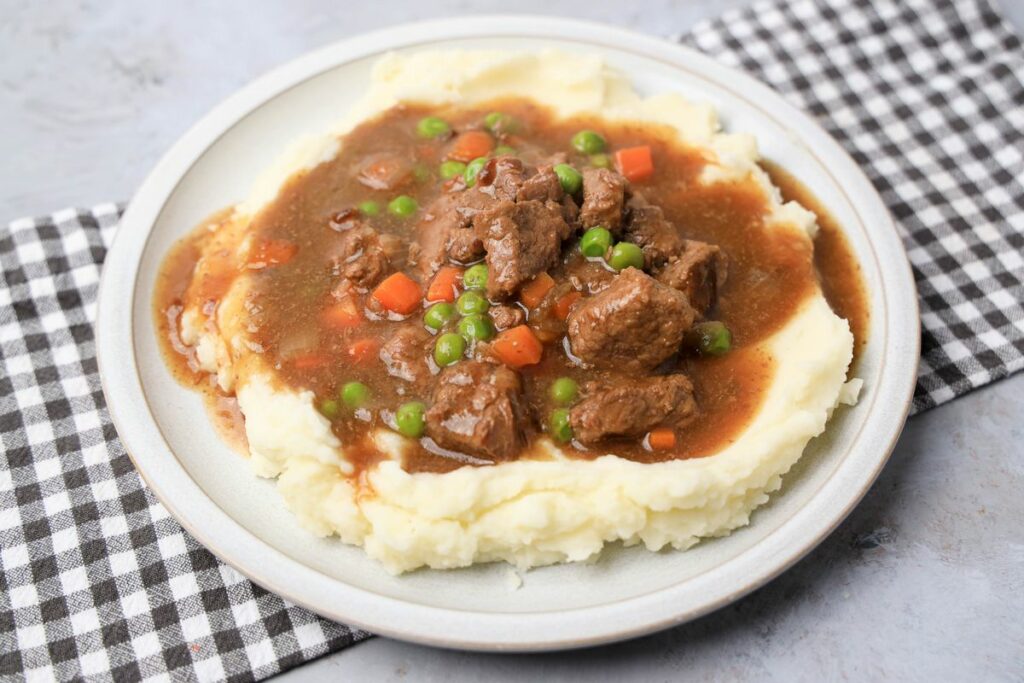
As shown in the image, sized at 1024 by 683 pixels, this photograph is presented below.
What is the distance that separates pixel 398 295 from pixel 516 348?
857mm

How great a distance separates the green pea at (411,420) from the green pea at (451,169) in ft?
6.29

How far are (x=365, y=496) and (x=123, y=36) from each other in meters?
5.99

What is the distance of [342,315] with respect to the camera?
6.49 metres

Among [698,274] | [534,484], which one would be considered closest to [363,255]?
[534,484]

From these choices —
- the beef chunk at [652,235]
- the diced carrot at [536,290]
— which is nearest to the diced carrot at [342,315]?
the diced carrot at [536,290]

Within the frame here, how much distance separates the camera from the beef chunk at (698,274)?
639 cm


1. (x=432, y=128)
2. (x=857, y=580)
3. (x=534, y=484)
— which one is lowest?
(x=857, y=580)

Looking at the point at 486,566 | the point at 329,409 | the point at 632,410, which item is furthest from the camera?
the point at 329,409

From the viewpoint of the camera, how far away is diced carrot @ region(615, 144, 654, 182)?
288 inches

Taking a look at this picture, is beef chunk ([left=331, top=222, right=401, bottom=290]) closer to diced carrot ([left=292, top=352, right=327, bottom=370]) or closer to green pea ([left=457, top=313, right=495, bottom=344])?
diced carrot ([left=292, top=352, right=327, bottom=370])

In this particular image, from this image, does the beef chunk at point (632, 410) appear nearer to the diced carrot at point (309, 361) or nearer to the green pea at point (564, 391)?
the green pea at point (564, 391)

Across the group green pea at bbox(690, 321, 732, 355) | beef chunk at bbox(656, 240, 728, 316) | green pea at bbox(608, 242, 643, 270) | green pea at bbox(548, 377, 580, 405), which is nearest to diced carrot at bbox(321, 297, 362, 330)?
green pea at bbox(548, 377, 580, 405)

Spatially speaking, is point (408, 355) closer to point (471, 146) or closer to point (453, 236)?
point (453, 236)

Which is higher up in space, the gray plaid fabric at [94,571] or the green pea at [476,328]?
the green pea at [476,328]
